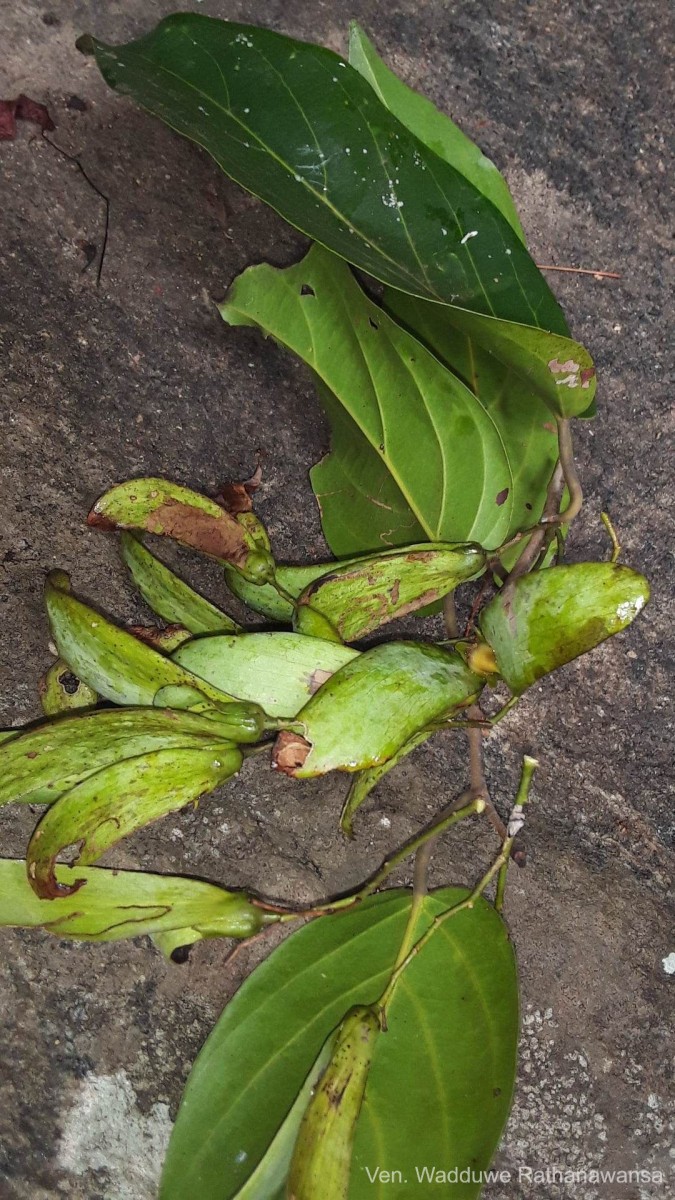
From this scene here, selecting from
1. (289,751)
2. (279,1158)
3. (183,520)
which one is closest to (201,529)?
(183,520)

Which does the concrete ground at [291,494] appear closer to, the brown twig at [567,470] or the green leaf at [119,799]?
the brown twig at [567,470]

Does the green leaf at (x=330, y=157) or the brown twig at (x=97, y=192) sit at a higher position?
the green leaf at (x=330, y=157)

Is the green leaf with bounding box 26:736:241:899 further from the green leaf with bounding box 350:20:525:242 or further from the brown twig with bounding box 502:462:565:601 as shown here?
the green leaf with bounding box 350:20:525:242

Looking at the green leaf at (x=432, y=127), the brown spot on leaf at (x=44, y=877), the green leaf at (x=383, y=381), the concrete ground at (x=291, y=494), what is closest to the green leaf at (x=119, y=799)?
the brown spot on leaf at (x=44, y=877)

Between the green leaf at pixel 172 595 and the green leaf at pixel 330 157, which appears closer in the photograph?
the green leaf at pixel 330 157

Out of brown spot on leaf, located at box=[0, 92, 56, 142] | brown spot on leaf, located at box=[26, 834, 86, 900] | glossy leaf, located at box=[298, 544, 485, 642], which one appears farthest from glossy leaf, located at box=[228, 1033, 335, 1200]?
brown spot on leaf, located at box=[0, 92, 56, 142]
